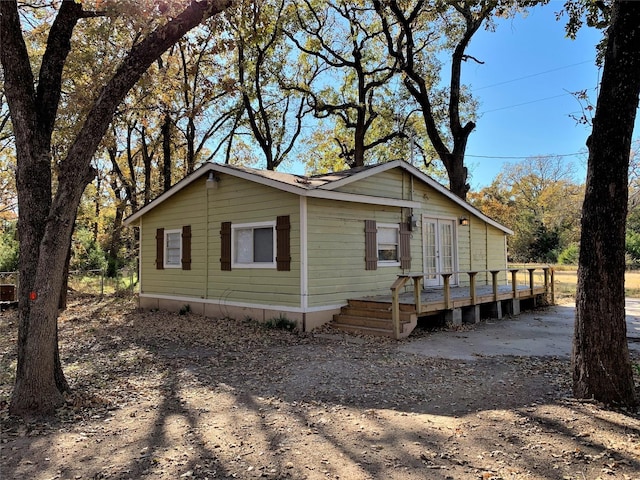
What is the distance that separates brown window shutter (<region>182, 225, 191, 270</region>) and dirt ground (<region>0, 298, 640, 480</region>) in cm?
464

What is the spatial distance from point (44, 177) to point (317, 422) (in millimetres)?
3731

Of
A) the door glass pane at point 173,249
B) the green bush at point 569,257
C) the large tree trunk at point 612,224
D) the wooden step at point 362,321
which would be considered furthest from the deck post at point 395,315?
the green bush at point 569,257

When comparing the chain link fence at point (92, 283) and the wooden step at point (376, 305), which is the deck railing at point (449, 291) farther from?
the chain link fence at point (92, 283)

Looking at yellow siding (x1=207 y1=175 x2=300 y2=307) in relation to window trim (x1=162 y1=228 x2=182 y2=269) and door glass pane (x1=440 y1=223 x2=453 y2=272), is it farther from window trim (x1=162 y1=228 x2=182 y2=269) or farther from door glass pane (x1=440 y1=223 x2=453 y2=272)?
door glass pane (x1=440 y1=223 x2=453 y2=272)

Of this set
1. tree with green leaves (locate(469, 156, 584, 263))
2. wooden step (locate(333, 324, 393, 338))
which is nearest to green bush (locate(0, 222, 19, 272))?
wooden step (locate(333, 324, 393, 338))

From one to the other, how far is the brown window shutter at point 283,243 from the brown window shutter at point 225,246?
1.70 meters

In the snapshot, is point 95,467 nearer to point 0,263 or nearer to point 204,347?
point 204,347

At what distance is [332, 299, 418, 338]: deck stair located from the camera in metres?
8.34

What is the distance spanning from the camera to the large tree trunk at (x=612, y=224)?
4.26 metres

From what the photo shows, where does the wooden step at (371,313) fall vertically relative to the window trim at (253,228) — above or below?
below

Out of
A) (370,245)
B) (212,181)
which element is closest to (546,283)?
(370,245)

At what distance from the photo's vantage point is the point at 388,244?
1088cm

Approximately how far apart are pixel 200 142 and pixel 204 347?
55.8 feet

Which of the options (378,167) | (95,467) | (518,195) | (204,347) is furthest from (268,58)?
(518,195)
